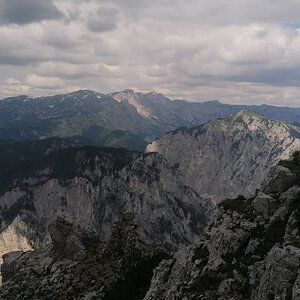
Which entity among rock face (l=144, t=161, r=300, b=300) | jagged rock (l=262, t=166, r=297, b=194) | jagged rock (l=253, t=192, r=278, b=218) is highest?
jagged rock (l=262, t=166, r=297, b=194)

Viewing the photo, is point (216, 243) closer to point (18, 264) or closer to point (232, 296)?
point (232, 296)

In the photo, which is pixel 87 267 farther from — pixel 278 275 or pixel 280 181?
pixel 278 275

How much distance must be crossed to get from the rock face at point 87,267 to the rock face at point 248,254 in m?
12.6

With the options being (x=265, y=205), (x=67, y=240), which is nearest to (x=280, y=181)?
(x=265, y=205)

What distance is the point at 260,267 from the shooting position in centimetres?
3922

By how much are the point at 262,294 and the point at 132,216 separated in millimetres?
48097

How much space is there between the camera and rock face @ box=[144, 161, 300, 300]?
36.0 m

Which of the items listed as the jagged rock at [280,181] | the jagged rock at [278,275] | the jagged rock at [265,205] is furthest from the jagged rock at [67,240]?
the jagged rock at [278,275]

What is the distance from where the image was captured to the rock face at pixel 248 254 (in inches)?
1418

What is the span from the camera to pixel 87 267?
74125mm

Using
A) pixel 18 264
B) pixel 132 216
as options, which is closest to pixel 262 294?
pixel 132 216

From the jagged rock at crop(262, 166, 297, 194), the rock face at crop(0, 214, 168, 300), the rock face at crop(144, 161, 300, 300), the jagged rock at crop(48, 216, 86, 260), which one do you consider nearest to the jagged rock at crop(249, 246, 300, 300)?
the rock face at crop(144, 161, 300, 300)

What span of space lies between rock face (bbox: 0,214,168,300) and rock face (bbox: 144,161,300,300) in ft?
41.4

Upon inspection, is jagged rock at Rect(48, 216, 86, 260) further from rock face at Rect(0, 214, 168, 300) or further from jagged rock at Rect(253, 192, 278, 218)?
jagged rock at Rect(253, 192, 278, 218)
